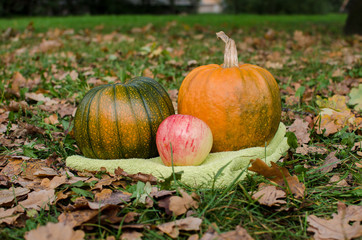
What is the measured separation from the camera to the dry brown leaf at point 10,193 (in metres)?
2.05

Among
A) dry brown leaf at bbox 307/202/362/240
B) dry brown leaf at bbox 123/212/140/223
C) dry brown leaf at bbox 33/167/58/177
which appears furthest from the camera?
dry brown leaf at bbox 33/167/58/177

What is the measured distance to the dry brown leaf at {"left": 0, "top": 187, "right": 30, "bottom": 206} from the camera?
2051 millimetres

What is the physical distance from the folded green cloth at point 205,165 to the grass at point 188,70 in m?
0.08

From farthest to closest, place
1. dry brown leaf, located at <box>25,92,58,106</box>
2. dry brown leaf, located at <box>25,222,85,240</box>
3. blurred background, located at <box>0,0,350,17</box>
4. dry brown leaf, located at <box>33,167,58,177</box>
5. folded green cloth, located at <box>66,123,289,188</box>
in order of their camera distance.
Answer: blurred background, located at <box>0,0,350,17</box>, dry brown leaf, located at <box>25,92,58,106</box>, dry brown leaf, located at <box>33,167,58,177</box>, folded green cloth, located at <box>66,123,289,188</box>, dry brown leaf, located at <box>25,222,85,240</box>

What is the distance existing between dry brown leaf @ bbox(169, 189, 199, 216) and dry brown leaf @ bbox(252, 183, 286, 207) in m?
0.39

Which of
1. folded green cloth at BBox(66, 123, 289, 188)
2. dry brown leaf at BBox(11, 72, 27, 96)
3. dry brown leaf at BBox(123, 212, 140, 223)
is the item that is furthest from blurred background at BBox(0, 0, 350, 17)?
dry brown leaf at BBox(123, 212, 140, 223)

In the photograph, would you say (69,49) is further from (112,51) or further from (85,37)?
(85,37)

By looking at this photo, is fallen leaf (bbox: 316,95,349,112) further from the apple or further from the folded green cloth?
the apple

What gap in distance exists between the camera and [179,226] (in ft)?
5.82

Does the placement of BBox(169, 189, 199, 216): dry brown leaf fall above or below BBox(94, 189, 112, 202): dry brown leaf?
above

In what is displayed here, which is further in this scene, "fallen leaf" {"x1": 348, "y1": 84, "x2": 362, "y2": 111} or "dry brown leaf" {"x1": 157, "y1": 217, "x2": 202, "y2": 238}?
"fallen leaf" {"x1": 348, "y1": 84, "x2": 362, "y2": 111}

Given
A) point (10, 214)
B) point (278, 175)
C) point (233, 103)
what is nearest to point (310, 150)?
point (278, 175)

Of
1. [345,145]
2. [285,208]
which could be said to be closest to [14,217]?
[285,208]

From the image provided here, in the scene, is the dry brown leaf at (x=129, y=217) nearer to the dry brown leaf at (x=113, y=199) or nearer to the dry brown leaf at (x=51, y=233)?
the dry brown leaf at (x=113, y=199)
